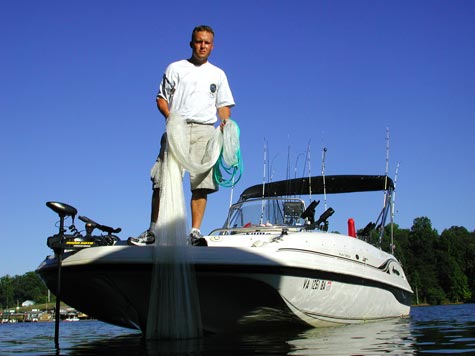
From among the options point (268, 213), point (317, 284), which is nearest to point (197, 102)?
point (317, 284)

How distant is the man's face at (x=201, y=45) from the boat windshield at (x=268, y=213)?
2958 mm

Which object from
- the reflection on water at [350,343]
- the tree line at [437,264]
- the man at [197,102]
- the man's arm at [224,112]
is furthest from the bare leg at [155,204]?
the tree line at [437,264]

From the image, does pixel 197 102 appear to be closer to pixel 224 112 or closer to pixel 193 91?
pixel 193 91

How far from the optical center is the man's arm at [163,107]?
6766mm

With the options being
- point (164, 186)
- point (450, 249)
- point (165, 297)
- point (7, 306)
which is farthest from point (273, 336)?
point (7, 306)

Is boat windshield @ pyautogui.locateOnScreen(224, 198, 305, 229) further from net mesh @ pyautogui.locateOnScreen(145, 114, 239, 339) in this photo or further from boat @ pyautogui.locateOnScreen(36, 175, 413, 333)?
net mesh @ pyautogui.locateOnScreen(145, 114, 239, 339)

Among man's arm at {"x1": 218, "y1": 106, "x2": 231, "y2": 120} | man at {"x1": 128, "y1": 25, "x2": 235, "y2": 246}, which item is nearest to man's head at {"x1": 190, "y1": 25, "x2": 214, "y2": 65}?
man at {"x1": 128, "y1": 25, "x2": 235, "y2": 246}

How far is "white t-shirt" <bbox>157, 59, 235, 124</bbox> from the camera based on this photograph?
681cm

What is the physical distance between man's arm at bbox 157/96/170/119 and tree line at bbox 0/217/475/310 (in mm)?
57545

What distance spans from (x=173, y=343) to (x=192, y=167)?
1.81 meters

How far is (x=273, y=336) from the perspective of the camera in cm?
650

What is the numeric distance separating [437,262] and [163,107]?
75.3 metres

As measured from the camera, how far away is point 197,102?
685 cm

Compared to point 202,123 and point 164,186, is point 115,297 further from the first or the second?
point 202,123
